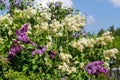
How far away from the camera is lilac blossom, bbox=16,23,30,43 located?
6766 mm

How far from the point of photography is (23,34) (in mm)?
6816

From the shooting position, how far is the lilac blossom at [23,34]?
22.2ft

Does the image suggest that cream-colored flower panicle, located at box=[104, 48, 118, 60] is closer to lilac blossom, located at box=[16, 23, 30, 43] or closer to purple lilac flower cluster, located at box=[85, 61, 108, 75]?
purple lilac flower cluster, located at box=[85, 61, 108, 75]

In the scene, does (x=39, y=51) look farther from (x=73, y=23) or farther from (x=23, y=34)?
(x=73, y=23)

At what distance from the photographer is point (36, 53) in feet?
21.9

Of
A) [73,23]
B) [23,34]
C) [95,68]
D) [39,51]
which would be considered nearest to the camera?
[39,51]

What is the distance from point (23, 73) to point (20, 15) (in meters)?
1.20

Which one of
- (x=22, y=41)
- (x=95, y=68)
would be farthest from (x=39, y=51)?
(x=95, y=68)

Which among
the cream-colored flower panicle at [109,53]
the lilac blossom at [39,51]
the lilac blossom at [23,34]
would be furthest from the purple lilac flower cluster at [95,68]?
the lilac blossom at [23,34]

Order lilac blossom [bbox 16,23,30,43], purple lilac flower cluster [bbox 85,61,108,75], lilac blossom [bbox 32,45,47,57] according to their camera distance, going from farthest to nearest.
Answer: purple lilac flower cluster [bbox 85,61,108,75] < lilac blossom [bbox 16,23,30,43] < lilac blossom [bbox 32,45,47,57]

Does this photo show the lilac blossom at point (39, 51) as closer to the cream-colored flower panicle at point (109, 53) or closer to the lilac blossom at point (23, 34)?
the lilac blossom at point (23, 34)

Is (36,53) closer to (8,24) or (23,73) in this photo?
(23,73)

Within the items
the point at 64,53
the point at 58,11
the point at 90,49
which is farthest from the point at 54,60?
the point at 58,11

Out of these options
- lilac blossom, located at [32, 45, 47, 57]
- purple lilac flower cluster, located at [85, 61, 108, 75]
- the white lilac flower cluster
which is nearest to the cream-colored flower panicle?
purple lilac flower cluster, located at [85, 61, 108, 75]
